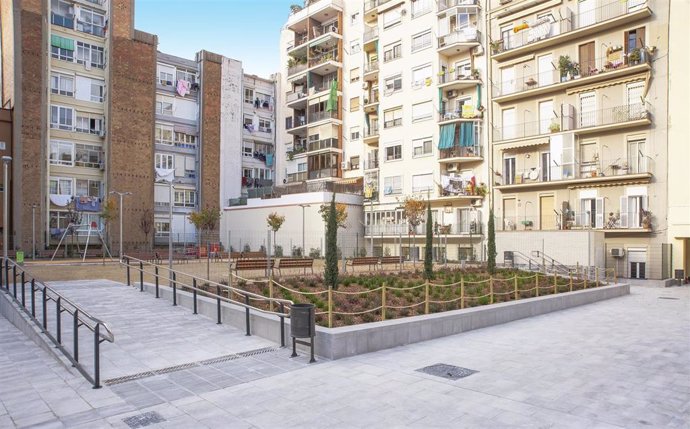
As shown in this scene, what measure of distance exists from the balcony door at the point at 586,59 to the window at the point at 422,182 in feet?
39.9

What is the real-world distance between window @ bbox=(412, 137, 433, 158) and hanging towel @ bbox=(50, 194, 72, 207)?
26912mm

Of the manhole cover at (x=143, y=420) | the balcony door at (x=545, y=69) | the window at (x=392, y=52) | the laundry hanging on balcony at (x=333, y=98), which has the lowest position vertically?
the manhole cover at (x=143, y=420)

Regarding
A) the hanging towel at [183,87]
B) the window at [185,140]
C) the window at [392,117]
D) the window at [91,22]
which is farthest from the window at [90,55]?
the window at [392,117]

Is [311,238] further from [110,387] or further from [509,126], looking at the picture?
[110,387]

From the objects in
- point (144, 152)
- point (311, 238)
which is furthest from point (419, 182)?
point (144, 152)

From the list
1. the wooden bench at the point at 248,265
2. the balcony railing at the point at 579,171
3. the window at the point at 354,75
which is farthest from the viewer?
the window at the point at 354,75

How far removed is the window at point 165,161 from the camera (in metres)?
43.3

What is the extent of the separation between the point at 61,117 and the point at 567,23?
36.8 m

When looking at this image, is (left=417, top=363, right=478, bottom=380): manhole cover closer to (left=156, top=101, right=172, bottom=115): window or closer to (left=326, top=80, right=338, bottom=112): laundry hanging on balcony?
(left=326, top=80, right=338, bottom=112): laundry hanging on balcony

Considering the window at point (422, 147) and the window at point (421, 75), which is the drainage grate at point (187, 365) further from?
the window at point (421, 75)

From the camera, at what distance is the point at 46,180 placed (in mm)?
37469

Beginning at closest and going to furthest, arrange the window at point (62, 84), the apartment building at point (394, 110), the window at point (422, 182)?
the apartment building at point (394, 110) < the window at point (422, 182) < the window at point (62, 84)

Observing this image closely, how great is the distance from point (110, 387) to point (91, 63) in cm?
4011

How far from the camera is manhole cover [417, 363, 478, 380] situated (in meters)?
7.73
